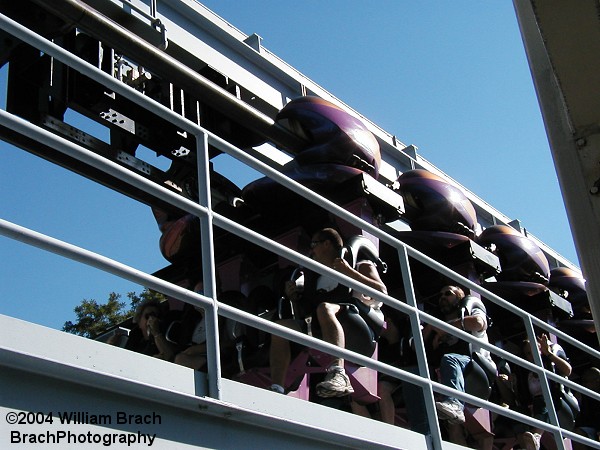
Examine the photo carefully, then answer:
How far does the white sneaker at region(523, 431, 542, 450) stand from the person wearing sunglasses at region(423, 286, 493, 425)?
0.75m

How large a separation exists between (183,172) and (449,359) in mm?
2146

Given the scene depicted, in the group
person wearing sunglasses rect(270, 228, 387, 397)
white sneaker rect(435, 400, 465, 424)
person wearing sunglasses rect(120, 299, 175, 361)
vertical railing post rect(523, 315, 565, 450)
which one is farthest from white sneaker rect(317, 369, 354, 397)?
vertical railing post rect(523, 315, 565, 450)

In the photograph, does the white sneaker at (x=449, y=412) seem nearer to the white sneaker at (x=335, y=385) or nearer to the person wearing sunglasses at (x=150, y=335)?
the white sneaker at (x=335, y=385)

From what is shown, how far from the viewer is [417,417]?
449cm

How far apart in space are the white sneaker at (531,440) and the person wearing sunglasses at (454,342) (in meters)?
0.75

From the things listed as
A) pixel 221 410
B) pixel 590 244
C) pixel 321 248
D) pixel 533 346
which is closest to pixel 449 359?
pixel 533 346

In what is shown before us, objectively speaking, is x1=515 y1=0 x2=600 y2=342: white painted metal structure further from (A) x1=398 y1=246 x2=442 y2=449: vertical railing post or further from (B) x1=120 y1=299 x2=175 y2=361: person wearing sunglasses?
(B) x1=120 y1=299 x2=175 y2=361: person wearing sunglasses

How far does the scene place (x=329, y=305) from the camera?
4.95 meters

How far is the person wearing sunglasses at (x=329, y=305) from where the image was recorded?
466cm

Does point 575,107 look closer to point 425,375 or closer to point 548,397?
point 425,375

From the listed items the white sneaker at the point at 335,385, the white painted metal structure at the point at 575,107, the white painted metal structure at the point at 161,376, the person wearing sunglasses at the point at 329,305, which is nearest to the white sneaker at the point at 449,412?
the white painted metal structure at the point at 161,376

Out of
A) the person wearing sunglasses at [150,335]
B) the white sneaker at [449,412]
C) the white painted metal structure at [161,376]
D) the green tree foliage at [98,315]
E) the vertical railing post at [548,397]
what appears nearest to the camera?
the white painted metal structure at [161,376]

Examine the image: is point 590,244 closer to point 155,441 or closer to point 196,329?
point 155,441

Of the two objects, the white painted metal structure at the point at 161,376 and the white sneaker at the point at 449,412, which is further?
the white sneaker at the point at 449,412
